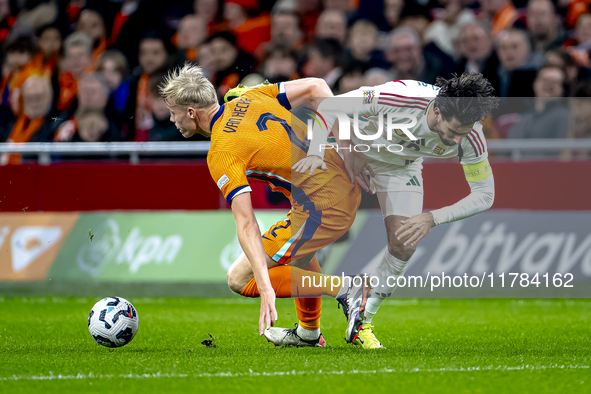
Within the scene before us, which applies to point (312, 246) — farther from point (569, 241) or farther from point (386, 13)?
point (386, 13)

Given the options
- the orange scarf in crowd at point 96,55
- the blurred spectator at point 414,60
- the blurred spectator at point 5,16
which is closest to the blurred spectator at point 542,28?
the blurred spectator at point 414,60

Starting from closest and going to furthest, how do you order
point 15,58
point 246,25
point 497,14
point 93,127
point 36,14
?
point 93,127
point 497,14
point 15,58
point 246,25
point 36,14

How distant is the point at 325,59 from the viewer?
9492mm

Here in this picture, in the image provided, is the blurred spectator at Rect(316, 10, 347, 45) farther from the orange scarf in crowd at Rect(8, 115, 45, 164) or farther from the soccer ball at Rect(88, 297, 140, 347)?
the soccer ball at Rect(88, 297, 140, 347)

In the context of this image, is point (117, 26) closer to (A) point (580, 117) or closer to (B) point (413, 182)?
(A) point (580, 117)

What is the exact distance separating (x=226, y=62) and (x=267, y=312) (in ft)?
19.9

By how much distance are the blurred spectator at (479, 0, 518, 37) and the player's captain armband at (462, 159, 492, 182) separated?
4907 millimetres

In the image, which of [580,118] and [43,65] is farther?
[43,65]

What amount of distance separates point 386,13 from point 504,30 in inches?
69.2

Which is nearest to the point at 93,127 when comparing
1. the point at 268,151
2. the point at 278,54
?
the point at 278,54

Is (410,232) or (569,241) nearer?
(410,232)

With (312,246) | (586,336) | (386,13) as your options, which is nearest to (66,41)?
(386,13)

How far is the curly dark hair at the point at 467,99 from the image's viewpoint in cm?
511

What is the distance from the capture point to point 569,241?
785 centimetres
